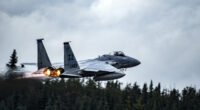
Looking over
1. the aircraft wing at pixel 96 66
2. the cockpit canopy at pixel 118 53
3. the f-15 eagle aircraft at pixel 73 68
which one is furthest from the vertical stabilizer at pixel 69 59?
the cockpit canopy at pixel 118 53

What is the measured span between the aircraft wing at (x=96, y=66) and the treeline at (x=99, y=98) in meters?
25.2

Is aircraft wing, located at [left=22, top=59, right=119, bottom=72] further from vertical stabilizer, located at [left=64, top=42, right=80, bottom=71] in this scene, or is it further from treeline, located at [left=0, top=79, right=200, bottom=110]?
treeline, located at [left=0, top=79, right=200, bottom=110]

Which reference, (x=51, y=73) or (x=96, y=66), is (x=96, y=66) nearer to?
(x=96, y=66)

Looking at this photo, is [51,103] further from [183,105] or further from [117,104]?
[183,105]

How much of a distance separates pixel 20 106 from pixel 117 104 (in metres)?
30.8

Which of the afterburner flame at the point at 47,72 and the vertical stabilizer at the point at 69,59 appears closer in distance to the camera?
the vertical stabilizer at the point at 69,59

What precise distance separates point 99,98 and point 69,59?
6474cm

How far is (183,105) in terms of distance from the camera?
5133 inches

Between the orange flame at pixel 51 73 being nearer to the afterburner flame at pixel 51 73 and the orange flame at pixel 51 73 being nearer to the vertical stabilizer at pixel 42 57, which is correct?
the afterburner flame at pixel 51 73

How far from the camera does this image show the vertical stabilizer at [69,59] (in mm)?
51438

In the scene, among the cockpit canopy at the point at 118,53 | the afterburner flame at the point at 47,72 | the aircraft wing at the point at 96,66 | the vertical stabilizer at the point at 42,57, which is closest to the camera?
the afterburner flame at the point at 47,72

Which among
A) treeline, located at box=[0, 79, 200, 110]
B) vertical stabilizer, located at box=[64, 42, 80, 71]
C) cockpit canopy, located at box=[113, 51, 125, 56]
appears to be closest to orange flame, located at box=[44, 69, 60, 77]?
vertical stabilizer, located at box=[64, 42, 80, 71]

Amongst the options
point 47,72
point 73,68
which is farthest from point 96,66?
point 47,72

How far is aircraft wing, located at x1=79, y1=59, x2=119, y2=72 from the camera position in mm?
53938
